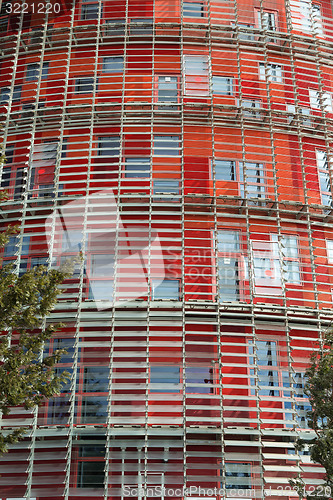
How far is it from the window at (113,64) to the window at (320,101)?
640 cm

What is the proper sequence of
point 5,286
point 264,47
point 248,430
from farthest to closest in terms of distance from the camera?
point 264,47
point 248,430
point 5,286

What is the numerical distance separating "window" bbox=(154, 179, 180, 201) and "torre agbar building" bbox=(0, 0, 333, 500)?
0.06 meters

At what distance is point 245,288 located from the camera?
16.5 m

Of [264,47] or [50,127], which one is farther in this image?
[264,47]

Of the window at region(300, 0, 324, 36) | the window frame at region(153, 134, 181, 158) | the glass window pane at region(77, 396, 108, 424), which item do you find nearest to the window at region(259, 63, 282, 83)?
the window at region(300, 0, 324, 36)

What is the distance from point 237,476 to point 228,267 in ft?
17.8

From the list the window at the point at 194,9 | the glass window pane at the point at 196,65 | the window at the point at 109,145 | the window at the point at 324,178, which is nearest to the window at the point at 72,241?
the window at the point at 109,145

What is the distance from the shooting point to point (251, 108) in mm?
18469

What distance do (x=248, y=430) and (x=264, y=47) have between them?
12280 mm

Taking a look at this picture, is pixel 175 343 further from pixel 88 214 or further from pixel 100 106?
pixel 100 106

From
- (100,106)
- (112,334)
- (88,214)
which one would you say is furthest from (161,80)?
(112,334)

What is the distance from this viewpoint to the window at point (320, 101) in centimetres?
1966

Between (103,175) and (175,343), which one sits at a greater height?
(103,175)

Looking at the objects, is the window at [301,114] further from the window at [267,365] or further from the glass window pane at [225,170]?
the window at [267,365]
